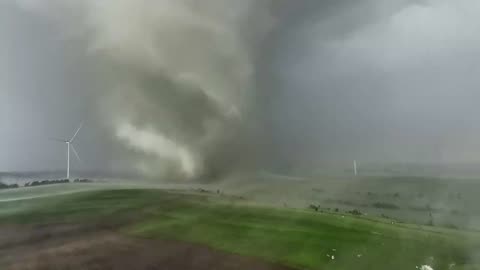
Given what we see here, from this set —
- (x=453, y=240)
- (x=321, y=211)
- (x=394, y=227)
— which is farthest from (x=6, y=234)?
(x=453, y=240)

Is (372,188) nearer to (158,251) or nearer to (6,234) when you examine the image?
(158,251)

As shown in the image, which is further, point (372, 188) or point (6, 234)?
point (372, 188)

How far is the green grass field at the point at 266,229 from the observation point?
21266mm

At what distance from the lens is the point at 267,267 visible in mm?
19766

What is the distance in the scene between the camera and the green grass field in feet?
69.8

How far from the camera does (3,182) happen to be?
31.9 metres

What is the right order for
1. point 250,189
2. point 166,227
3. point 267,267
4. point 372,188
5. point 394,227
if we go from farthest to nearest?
point 372,188
point 250,189
point 394,227
point 166,227
point 267,267

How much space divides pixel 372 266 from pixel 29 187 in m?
24.3

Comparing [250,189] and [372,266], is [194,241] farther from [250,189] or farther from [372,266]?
[250,189]

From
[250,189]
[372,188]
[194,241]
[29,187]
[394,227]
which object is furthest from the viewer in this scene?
[372,188]

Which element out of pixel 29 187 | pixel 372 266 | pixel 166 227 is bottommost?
pixel 372 266

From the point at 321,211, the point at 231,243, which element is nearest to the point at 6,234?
the point at 231,243

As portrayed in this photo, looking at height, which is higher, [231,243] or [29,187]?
[29,187]

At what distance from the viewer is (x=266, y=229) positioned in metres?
24.8
